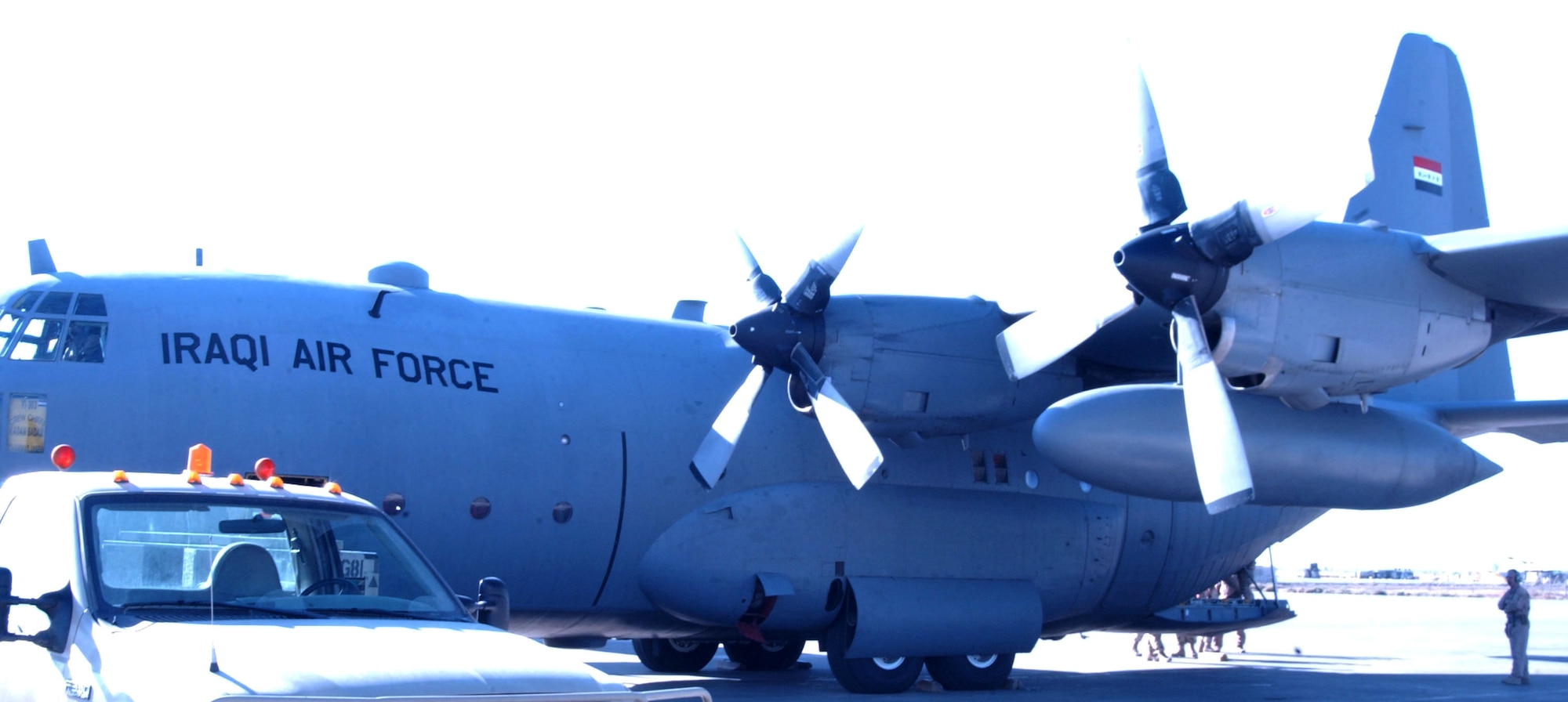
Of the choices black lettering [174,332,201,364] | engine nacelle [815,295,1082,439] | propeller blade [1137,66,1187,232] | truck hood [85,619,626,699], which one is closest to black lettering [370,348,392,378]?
black lettering [174,332,201,364]

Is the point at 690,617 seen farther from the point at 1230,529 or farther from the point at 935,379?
the point at 1230,529

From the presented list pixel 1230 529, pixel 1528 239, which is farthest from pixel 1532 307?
pixel 1230 529

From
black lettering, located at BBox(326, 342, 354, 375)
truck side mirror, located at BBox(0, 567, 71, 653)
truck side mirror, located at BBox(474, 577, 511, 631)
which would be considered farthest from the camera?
black lettering, located at BBox(326, 342, 354, 375)

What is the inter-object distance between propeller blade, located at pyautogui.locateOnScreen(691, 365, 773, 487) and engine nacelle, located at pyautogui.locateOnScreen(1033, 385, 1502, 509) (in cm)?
A: 281

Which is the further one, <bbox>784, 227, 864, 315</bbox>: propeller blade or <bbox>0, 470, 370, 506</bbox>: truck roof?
<bbox>784, 227, 864, 315</bbox>: propeller blade

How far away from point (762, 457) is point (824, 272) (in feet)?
6.72

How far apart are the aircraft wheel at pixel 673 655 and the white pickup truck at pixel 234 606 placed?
466 inches

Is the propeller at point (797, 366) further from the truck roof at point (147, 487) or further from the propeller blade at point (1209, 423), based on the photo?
the truck roof at point (147, 487)

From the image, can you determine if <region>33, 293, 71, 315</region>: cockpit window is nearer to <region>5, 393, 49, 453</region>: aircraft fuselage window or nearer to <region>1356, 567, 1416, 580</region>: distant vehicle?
<region>5, 393, 49, 453</region>: aircraft fuselage window

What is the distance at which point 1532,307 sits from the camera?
12.8 metres

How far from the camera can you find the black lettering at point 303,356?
39.4ft

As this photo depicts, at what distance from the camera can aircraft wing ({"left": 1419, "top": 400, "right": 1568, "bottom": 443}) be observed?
15.1 metres

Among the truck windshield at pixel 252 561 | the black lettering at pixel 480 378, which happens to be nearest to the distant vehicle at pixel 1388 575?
the black lettering at pixel 480 378

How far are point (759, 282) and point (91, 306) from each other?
6.17 metres
